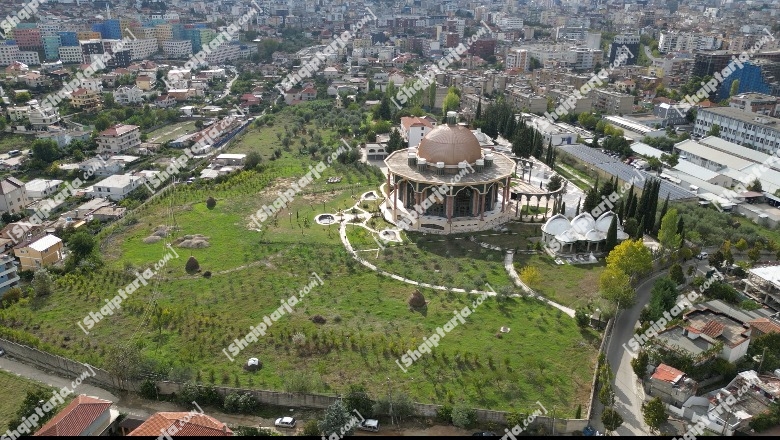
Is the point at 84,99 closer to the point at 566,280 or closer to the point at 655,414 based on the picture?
the point at 566,280

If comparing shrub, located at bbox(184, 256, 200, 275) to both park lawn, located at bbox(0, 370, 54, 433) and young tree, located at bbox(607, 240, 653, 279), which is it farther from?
young tree, located at bbox(607, 240, 653, 279)

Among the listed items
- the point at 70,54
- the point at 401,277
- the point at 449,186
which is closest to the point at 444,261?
the point at 401,277

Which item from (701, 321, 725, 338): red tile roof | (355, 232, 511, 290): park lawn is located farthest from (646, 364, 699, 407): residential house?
(355, 232, 511, 290): park lawn

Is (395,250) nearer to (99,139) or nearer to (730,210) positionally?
(730,210)

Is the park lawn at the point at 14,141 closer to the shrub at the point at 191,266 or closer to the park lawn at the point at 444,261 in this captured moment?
the shrub at the point at 191,266

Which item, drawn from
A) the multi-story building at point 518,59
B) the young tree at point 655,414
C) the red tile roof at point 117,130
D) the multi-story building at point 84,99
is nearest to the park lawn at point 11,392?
the young tree at point 655,414

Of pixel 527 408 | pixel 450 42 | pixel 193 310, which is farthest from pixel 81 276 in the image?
pixel 450 42
